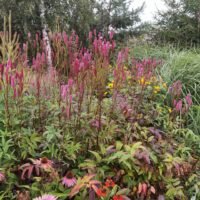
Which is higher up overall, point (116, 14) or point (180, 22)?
point (116, 14)

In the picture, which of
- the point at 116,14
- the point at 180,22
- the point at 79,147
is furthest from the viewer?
the point at 116,14

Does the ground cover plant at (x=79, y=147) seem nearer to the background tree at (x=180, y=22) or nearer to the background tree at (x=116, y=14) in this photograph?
the background tree at (x=180, y=22)

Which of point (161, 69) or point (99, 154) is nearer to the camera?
point (99, 154)

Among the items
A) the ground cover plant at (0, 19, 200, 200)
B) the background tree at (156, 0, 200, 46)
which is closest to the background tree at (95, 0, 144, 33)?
the background tree at (156, 0, 200, 46)

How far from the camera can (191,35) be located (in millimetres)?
10164

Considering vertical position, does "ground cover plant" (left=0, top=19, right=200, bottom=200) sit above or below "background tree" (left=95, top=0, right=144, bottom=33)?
below

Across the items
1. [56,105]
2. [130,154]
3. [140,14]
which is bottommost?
[130,154]

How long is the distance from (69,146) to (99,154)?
0.26 m

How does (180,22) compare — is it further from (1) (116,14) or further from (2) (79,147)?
(2) (79,147)

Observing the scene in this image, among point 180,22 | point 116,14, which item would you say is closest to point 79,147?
point 180,22

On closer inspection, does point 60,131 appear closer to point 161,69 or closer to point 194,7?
point 161,69

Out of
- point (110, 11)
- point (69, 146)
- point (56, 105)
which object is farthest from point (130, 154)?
point (110, 11)

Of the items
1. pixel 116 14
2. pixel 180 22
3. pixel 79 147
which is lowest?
pixel 79 147

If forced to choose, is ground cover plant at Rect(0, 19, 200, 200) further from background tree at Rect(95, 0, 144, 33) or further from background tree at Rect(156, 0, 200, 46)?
background tree at Rect(95, 0, 144, 33)
